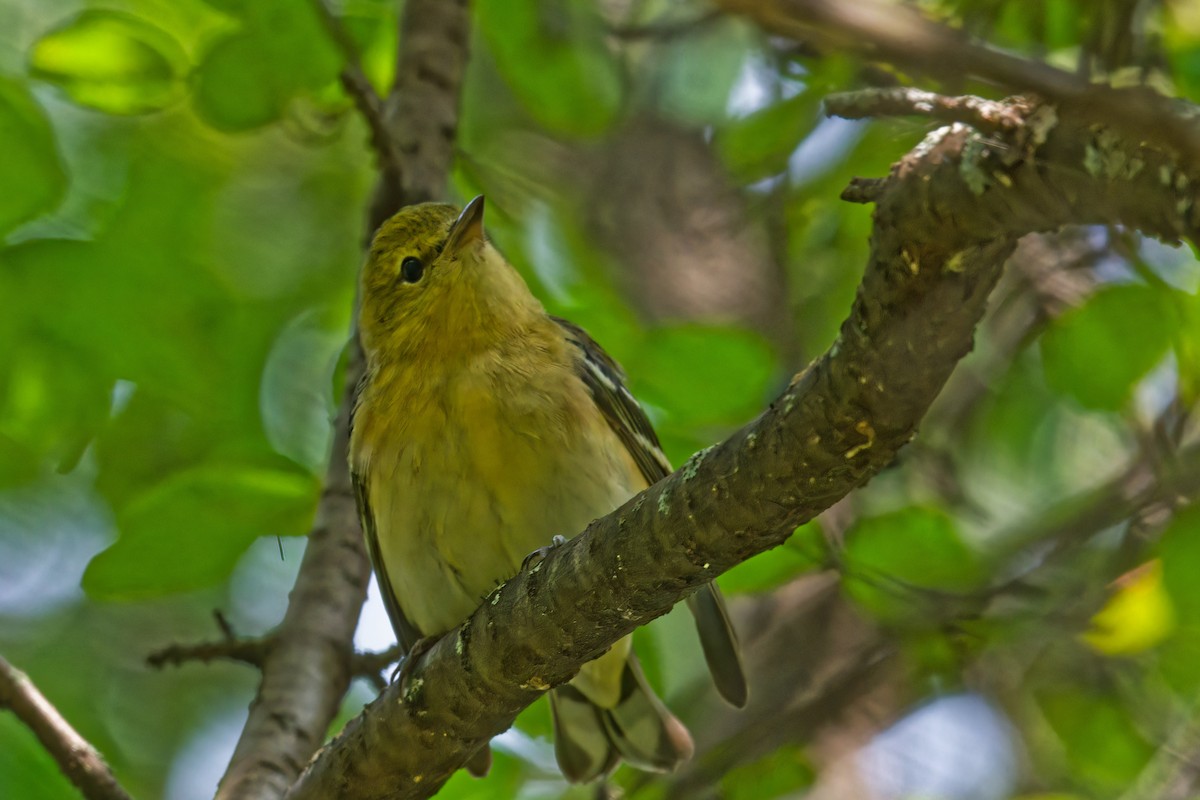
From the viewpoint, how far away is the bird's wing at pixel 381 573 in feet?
15.6

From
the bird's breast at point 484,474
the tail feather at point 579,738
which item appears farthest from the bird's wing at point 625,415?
the tail feather at point 579,738

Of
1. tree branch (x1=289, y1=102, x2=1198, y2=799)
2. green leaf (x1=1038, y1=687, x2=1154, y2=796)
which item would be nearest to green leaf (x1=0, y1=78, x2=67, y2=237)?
tree branch (x1=289, y1=102, x2=1198, y2=799)

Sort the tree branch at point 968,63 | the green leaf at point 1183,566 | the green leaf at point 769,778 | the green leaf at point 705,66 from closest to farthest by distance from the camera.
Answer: the tree branch at point 968,63 → the green leaf at point 1183,566 → the green leaf at point 769,778 → the green leaf at point 705,66

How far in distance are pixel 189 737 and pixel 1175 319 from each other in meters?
7.66

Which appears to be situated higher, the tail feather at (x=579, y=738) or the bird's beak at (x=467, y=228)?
the bird's beak at (x=467, y=228)

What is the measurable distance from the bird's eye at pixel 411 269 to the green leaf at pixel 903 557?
2071 millimetres

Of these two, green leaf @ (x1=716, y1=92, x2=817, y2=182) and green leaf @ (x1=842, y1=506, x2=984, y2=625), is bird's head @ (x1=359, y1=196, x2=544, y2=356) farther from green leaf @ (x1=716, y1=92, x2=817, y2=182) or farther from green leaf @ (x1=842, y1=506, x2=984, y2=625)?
green leaf @ (x1=842, y1=506, x2=984, y2=625)

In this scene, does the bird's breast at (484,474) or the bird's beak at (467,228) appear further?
the bird's beak at (467,228)

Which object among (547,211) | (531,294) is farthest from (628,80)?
(531,294)

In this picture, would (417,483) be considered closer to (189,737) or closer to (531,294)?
(531,294)

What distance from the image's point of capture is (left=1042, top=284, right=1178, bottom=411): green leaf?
12.9 feet

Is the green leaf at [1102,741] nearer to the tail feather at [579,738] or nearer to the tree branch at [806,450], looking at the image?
the tail feather at [579,738]

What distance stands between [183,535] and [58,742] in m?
0.75

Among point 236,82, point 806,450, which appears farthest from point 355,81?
point 806,450
